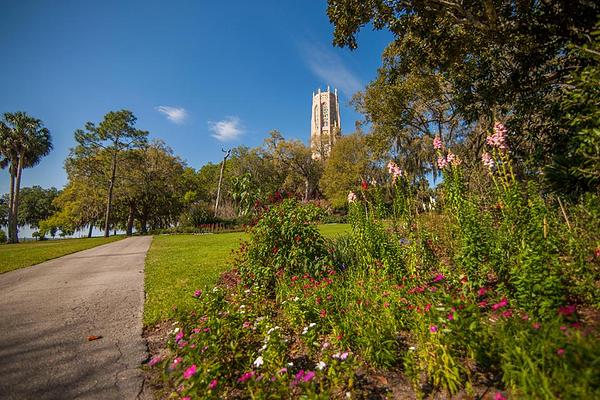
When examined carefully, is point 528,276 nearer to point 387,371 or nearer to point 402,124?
point 387,371

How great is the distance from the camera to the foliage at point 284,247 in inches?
173

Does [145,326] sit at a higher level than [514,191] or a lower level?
lower

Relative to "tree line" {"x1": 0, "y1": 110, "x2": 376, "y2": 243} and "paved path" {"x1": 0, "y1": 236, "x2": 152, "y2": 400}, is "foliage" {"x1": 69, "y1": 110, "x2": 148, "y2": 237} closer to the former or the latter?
"tree line" {"x1": 0, "y1": 110, "x2": 376, "y2": 243}

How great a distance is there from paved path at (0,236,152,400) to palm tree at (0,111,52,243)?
83.6 feet

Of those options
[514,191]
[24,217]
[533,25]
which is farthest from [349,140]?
[24,217]

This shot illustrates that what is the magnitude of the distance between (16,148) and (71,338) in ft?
105

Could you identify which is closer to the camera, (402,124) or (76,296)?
(76,296)

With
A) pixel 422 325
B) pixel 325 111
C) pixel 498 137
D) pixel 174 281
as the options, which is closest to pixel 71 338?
pixel 174 281

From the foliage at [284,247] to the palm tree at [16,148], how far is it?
30.3 m

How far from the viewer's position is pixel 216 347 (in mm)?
2230

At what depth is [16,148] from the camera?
24422 mm

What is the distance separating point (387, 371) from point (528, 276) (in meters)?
1.50

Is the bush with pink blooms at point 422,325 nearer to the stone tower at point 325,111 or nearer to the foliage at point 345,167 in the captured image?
the foliage at point 345,167

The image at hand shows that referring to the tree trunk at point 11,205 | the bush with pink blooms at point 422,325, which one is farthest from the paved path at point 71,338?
the tree trunk at point 11,205
